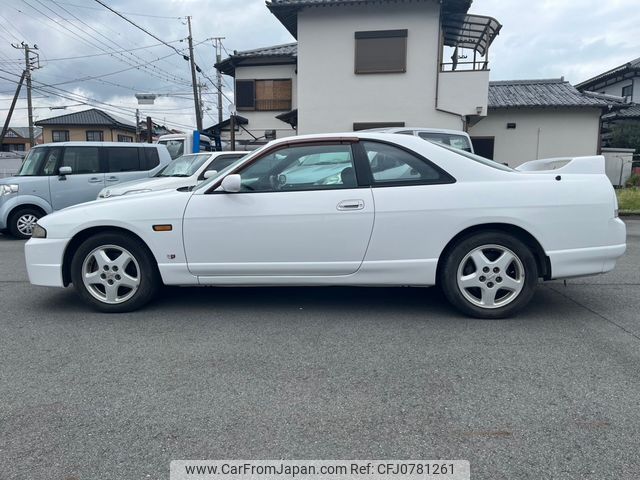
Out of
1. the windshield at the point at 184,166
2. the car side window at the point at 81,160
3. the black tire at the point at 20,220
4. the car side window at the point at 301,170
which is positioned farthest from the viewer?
the car side window at the point at 81,160

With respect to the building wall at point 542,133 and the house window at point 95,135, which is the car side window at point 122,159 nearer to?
the building wall at point 542,133

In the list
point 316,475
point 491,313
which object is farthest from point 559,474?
point 491,313

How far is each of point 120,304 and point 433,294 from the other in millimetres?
2921

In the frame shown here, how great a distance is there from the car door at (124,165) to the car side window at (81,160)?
22 cm

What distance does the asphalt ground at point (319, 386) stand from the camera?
2.21m

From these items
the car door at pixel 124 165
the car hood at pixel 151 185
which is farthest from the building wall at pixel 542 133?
the car hood at pixel 151 185

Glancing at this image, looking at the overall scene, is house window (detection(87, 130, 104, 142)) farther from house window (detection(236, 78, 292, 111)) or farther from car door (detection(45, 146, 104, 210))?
car door (detection(45, 146, 104, 210))

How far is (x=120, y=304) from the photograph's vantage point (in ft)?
13.6

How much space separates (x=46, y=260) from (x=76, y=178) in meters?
5.99

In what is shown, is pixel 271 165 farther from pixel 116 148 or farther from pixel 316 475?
pixel 116 148

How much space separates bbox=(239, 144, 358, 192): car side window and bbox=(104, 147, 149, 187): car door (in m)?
6.66

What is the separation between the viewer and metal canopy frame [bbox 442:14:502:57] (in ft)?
47.6

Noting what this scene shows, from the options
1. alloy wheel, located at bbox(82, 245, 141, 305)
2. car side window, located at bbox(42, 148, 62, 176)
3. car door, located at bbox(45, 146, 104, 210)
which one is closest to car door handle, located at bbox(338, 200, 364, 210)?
alloy wheel, located at bbox(82, 245, 141, 305)

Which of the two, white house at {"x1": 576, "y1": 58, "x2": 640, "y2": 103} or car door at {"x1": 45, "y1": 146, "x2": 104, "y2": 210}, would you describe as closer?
car door at {"x1": 45, "y1": 146, "x2": 104, "y2": 210}
